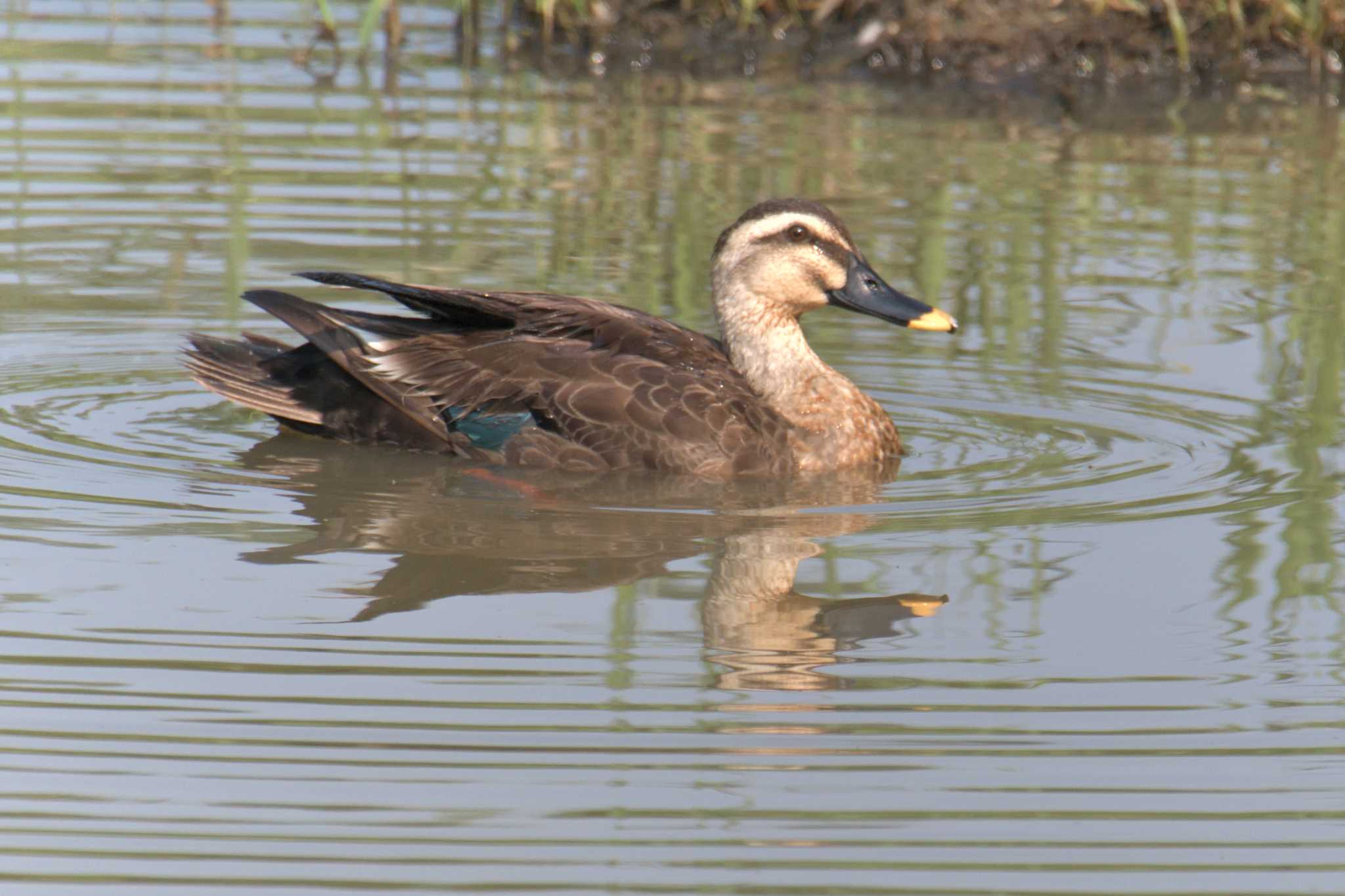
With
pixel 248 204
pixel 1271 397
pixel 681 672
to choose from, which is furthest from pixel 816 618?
pixel 248 204

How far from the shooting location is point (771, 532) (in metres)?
6.56

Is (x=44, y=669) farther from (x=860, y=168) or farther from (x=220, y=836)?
(x=860, y=168)

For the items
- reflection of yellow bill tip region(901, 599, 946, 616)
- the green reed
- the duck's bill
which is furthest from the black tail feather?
the green reed

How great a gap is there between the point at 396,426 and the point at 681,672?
8.72ft

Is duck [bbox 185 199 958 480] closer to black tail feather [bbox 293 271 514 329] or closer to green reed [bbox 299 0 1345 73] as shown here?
black tail feather [bbox 293 271 514 329]

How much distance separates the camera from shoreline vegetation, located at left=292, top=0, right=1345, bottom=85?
14492 millimetres

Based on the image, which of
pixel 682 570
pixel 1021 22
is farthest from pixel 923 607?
pixel 1021 22

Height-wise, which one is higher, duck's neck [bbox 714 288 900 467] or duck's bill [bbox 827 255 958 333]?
duck's bill [bbox 827 255 958 333]

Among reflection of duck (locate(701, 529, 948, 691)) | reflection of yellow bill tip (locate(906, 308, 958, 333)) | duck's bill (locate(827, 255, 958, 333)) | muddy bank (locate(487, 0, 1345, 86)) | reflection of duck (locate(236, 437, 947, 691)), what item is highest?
muddy bank (locate(487, 0, 1345, 86))

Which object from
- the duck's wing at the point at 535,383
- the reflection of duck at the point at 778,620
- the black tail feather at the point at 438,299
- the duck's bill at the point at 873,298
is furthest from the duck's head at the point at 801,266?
the reflection of duck at the point at 778,620

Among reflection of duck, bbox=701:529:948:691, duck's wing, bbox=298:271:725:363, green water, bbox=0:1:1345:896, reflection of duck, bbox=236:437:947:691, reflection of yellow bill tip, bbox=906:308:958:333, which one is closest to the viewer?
green water, bbox=0:1:1345:896

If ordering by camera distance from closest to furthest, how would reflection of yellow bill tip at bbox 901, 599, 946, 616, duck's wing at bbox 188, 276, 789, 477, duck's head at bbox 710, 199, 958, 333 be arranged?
reflection of yellow bill tip at bbox 901, 599, 946, 616 < duck's wing at bbox 188, 276, 789, 477 < duck's head at bbox 710, 199, 958, 333

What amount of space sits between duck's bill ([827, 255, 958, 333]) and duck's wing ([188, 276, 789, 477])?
0.49m

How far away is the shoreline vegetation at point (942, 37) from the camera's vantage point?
14492 millimetres
